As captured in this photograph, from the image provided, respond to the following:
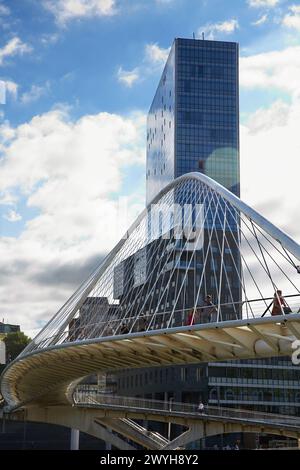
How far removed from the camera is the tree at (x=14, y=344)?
413 ft

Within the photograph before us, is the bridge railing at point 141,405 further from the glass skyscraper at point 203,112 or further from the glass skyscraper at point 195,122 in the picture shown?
the glass skyscraper at point 203,112

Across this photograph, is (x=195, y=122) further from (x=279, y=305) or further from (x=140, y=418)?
(x=279, y=305)

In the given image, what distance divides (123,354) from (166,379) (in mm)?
72652

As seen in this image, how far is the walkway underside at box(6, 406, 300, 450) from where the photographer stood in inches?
2704

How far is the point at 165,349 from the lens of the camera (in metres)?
30.0

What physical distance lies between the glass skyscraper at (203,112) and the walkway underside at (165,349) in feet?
293

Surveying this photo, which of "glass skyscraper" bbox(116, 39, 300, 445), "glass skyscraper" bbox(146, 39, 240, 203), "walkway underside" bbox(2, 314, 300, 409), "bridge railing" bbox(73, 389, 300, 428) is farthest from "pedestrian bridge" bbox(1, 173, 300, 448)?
"glass skyscraper" bbox(146, 39, 240, 203)

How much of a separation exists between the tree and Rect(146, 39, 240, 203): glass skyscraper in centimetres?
4093

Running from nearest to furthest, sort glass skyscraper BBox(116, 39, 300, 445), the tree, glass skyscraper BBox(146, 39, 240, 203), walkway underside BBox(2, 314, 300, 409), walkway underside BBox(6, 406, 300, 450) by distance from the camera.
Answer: walkway underside BBox(2, 314, 300, 409), walkway underside BBox(6, 406, 300, 450), glass skyscraper BBox(116, 39, 300, 445), the tree, glass skyscraper BBox(146, 39, 240, 203)

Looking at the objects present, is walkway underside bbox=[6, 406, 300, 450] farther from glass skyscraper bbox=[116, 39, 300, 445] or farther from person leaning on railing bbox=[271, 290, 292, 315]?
person leaning on railing bbox=[271, 290, 292, 315]

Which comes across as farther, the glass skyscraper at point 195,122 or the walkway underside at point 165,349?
the glass skyscraper at point 195,122

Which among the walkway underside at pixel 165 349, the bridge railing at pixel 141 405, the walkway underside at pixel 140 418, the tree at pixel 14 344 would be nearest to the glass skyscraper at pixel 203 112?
the tree at pixel 14 344

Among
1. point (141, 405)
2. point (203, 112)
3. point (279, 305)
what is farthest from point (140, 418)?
point (203, 112)

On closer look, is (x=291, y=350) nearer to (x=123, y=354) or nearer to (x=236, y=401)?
(x=123, y=354)
